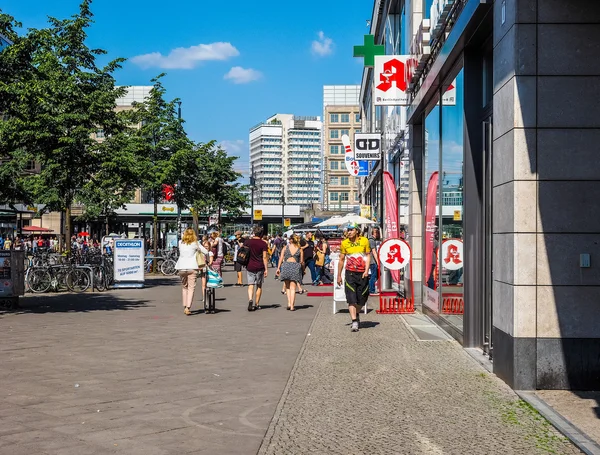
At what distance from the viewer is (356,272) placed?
550 inches

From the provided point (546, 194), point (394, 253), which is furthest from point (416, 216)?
point (546, 194)

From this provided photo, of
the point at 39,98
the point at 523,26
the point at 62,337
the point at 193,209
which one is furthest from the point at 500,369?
the point at 193,209

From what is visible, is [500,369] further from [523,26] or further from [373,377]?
[523,26]

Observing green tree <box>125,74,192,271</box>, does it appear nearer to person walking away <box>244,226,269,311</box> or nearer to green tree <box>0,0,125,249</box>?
green tree <box>0,0,125,249</box>

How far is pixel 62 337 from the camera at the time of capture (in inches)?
494

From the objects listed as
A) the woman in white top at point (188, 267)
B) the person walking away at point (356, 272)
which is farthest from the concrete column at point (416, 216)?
the woman in white top at point (188, 267)

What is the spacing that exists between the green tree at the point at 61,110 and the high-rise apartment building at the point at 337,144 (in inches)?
4238

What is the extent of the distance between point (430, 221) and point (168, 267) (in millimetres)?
19200

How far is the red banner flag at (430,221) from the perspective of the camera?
1492 cm

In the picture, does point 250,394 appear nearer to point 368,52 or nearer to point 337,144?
point 368,52

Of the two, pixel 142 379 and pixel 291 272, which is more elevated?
pixel 291 272

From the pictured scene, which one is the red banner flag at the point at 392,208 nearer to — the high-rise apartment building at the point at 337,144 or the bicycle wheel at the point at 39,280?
the bicycle wheel at the point at 39,280

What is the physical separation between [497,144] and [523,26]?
1.31 m

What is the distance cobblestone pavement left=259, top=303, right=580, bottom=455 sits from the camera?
234 inches
